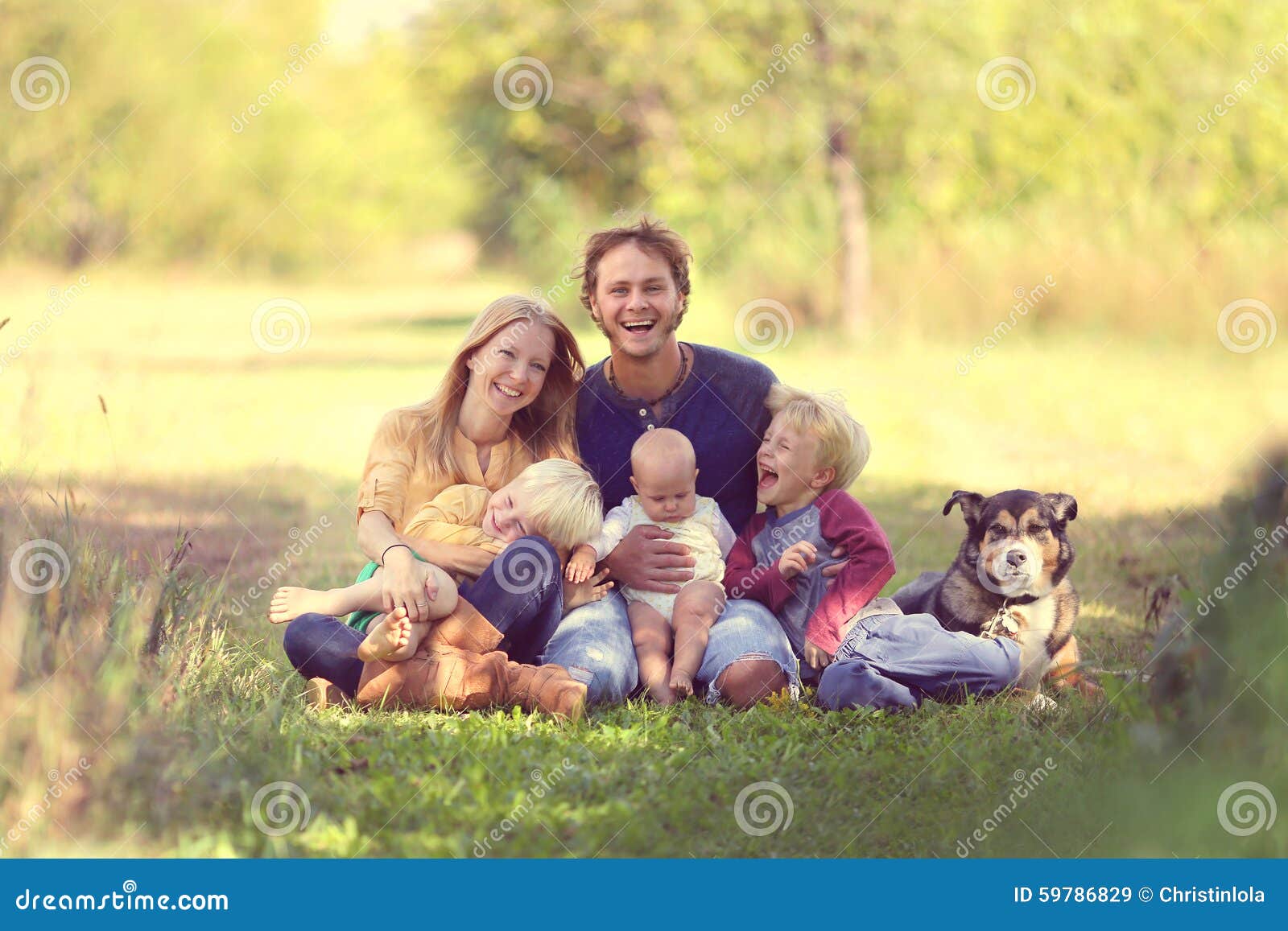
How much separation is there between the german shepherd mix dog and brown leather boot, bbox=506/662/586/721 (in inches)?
54.1

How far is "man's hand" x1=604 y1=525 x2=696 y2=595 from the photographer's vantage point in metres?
5.12

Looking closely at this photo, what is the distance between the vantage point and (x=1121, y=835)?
385cm

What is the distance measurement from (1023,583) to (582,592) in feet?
5.18

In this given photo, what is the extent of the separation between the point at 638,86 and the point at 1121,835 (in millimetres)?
17391

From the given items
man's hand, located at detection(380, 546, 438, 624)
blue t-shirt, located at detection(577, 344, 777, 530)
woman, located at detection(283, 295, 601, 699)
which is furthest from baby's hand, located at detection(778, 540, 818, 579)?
man's hand, located at detection(380, 546, 438, 624)

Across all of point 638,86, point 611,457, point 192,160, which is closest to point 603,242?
point 611,457

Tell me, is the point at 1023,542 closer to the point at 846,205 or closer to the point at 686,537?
the point at 686,537

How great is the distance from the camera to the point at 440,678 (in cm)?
477

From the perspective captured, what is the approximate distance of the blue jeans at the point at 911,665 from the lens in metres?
4.87

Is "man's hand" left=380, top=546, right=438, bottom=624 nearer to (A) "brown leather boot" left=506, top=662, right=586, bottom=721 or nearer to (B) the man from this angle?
(A) "brown leather boot" left=506, top=662, right=586, bottom=721

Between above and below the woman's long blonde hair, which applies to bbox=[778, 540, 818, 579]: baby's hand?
below

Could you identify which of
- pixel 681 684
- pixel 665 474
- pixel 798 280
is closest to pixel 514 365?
pixel 665 474

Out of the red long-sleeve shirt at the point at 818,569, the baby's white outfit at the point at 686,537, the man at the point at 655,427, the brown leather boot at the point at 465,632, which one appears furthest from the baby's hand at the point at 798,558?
the brown leather boot at the point at 465,632

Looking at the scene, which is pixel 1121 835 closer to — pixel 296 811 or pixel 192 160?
pixel 296 811
